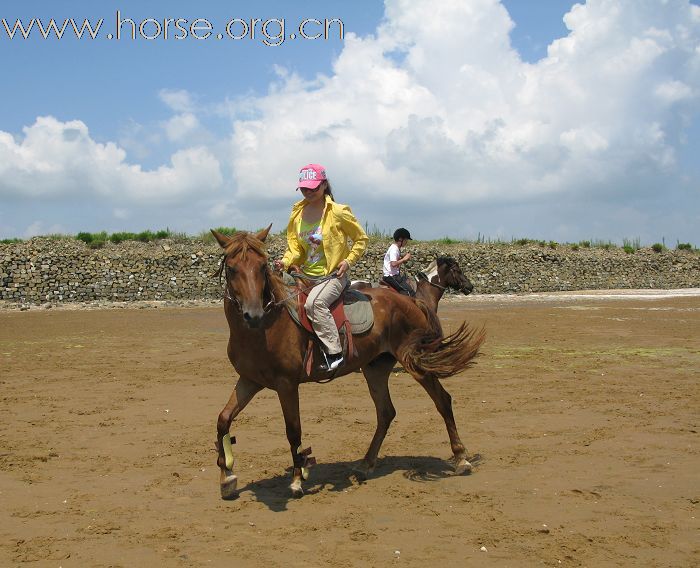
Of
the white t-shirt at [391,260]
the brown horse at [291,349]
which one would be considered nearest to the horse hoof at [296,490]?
the brown horse at [291,349]

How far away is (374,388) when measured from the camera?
273 inches

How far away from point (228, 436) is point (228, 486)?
1.34 ft

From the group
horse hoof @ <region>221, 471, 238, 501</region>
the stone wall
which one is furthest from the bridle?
the stone wall

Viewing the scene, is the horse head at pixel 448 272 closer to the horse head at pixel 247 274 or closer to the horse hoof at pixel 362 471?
the horse hoof at pixel 362 471

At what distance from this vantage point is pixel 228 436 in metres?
5.89

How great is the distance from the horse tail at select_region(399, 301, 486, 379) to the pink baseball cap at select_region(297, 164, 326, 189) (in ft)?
5.75

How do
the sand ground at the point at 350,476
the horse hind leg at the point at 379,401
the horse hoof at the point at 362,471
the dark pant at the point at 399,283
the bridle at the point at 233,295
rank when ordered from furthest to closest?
1. the dark pant at the point at 399,283
2. the horse hind leg at the point at 379,401
3. the horse hoof at the point at 362,471
4. the bridle at the point at 233,295
5. the sand ground at the point at 350,476

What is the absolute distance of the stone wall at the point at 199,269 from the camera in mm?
31609

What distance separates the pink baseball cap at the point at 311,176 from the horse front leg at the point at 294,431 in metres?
1.70

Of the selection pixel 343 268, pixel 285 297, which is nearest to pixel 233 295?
pixel 285 297

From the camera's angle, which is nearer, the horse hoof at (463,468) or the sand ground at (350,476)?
the sand ground at (350,476)

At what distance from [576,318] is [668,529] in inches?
718

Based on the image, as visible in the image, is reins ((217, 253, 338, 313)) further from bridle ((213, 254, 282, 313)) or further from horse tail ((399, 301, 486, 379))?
horse tail ((399, 301, 486, 379))

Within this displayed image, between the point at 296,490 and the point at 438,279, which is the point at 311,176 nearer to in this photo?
the point at 296,490
